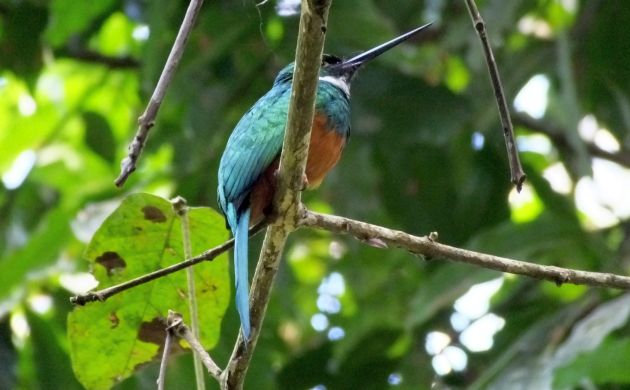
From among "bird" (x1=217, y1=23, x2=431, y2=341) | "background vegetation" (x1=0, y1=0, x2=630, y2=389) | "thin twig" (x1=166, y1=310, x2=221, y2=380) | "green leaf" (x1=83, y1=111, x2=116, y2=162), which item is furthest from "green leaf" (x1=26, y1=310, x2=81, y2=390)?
"thin twig" (x1=166, y1=310, x2=221, y2=380)

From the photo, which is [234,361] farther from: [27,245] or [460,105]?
[460,105]

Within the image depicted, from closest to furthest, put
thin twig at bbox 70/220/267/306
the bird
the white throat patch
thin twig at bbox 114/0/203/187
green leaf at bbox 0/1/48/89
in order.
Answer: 1. thin twig at bbox 114/0/203/187
2. thin twig at bbox 70/220/267/306
3. the bird
4. the white throat patch
5. green leaf at bbox 0/1/48/89

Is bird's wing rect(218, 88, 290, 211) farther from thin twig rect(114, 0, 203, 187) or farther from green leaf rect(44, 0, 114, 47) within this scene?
green leaf rect(44, 0, 114, 47)

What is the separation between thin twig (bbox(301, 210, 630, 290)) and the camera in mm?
1702

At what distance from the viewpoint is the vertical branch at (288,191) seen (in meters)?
1.43

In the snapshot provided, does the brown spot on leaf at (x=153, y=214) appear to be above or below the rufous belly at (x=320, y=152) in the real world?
below

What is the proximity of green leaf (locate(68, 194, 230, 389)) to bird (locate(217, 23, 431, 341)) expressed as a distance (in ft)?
0.28

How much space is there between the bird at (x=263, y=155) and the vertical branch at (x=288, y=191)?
1.9 inches

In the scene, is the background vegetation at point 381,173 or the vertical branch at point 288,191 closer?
the vertical branch at point 288,191

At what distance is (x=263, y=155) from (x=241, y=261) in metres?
0.38

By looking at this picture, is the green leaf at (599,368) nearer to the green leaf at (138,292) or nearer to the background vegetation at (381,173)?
the background vegetation at (381,173)

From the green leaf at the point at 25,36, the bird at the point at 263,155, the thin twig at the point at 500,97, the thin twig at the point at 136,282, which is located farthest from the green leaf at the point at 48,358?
the thin twig at the point at 500,97

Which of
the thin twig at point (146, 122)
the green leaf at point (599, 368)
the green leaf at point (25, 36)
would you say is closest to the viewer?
the thin twig at point (146, 122)

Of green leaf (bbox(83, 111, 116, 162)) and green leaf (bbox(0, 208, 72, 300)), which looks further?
green leaf (bbox(83, 111, 116, 162))
